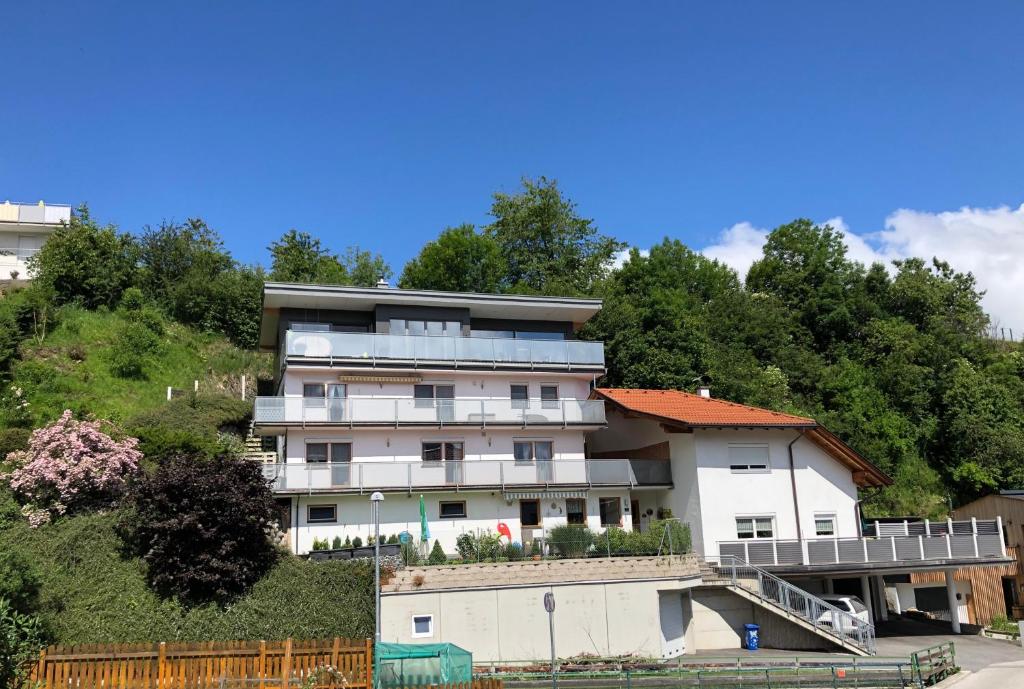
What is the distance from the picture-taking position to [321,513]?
31.5m

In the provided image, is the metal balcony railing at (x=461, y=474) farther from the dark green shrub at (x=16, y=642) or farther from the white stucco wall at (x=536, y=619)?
the dark green shrub at (x=16, y=642)

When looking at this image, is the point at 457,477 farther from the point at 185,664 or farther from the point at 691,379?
the point at 691,379

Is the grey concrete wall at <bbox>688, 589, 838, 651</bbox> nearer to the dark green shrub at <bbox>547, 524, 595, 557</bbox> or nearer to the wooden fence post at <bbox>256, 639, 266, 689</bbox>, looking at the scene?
the dark green shrub at <bbox>547, 524, 595, 557</bbox>

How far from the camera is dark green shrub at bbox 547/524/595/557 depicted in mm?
27984

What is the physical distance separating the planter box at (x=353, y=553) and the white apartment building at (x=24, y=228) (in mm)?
41314

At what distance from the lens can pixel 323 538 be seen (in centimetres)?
3083

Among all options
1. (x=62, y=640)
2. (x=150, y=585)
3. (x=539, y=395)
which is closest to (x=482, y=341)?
→ (x=539, y=395)

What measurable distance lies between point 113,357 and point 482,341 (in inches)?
921

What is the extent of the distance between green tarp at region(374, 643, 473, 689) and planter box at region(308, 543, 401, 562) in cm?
637

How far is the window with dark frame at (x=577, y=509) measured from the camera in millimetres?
34219

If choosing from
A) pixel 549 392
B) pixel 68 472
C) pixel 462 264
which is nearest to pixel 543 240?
pixel 462 264

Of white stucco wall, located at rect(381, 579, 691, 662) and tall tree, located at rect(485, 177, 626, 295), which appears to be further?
tall tree, located at rect(485, 177, 626, 295)

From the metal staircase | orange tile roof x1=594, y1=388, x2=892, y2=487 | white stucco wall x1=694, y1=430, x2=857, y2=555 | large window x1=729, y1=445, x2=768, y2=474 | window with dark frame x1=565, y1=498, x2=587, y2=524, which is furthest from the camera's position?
window with dark frame x1=565, y1=498, x2=587, y2=524

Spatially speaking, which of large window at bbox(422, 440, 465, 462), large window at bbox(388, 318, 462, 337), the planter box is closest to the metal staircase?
large window at bbox(422, 440, 465, 462)
